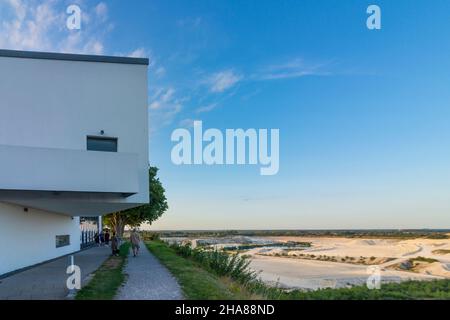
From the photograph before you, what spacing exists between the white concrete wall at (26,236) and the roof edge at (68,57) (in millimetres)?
4897

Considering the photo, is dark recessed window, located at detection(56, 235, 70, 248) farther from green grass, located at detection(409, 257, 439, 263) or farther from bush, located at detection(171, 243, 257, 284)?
green grass, located at detection(409, 257, 439, 263)

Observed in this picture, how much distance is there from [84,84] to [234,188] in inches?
289

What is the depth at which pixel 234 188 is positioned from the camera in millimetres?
16219

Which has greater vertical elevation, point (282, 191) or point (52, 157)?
point (52, 157)

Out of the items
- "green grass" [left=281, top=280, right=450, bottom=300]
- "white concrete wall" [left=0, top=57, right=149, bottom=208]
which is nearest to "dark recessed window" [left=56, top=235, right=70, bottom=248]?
"white concrete wall" [left=0, top=57, right=149, bottom=208]

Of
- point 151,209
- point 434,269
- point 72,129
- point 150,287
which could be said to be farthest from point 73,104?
point 434,269

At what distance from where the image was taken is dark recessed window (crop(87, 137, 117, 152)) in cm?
1295

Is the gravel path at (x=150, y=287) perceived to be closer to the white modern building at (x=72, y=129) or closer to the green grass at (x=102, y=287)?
the green grass at (x=102, y=287)

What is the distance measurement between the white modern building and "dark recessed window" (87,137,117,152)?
0.03m
